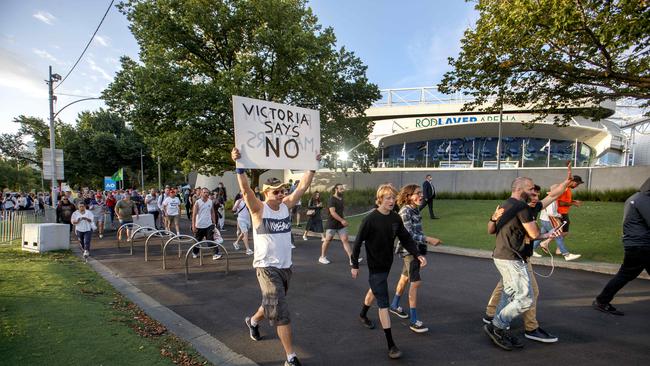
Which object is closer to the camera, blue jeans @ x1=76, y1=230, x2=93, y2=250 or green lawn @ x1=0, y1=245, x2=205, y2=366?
green lawn @ x1=0, y1=245, x2=205, y2=366

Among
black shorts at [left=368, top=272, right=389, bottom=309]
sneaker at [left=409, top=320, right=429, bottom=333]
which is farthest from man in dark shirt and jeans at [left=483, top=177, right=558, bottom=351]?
black shorts at [left=368, top=272, right=389, bottom=309]

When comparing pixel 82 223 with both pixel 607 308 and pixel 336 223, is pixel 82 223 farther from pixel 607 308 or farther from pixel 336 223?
pixel 607 308

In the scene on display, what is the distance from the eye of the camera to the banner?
3900mm

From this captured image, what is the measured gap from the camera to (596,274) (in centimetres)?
708

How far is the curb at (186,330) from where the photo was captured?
12.3 feet

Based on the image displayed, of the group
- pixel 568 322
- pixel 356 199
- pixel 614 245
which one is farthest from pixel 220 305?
pixel 356 199

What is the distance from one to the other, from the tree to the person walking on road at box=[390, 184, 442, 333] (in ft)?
15.3

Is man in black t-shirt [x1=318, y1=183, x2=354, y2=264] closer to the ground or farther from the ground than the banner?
closer to the ground

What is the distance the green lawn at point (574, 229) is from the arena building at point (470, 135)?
17427mm

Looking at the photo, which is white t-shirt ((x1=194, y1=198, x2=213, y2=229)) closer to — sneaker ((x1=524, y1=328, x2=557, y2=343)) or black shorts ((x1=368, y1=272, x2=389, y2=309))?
black shorts ((x1=368, y1=272, x2=389, y2=309))

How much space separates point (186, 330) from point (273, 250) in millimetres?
1867

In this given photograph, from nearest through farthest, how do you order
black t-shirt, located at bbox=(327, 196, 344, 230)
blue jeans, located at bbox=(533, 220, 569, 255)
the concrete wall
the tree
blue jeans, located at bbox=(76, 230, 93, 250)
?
1. the tree
2. blue jeans, located at bbox=(533, 220, 569, 255)
3. black t-shirt, located at bbox=(327, 196, 344, 230)
4. blue jeans, located at bbox=(76, 230, 93, 250)
5. the concrete wall

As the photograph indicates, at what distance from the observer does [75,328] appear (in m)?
4.19

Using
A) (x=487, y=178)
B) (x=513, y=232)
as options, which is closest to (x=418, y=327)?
(x=513, y=232)
